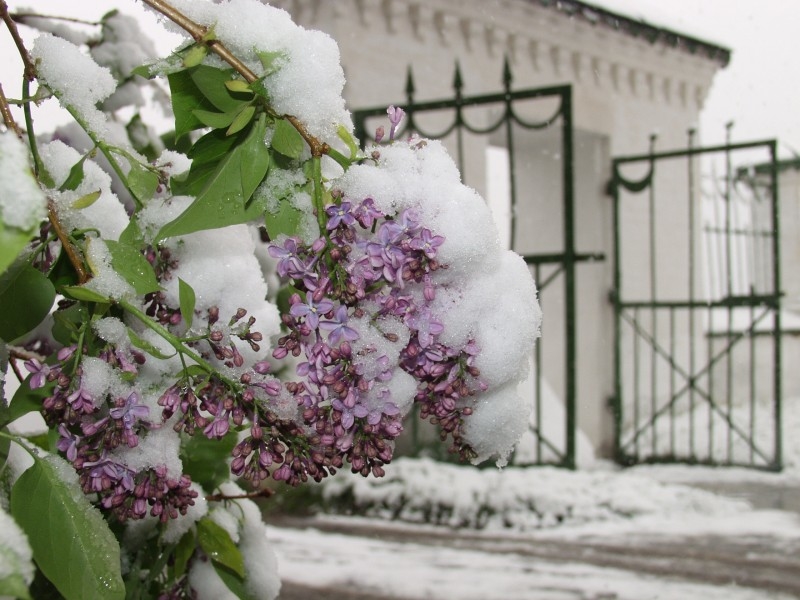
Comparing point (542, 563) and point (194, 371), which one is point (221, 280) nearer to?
point (194, 371)

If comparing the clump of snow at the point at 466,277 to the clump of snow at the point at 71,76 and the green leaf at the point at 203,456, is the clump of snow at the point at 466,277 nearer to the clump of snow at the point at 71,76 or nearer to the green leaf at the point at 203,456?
the clump of snow at the point at 71,76

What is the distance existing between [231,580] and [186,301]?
0.29m

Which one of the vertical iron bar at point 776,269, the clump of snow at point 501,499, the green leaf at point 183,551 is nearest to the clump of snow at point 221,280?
the green leaf at point 183,551

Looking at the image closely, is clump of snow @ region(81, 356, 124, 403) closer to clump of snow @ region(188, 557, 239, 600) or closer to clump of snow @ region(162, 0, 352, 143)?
clump of snow @ region(162, 0, 352, 143)

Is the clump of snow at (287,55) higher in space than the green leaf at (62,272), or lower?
higher

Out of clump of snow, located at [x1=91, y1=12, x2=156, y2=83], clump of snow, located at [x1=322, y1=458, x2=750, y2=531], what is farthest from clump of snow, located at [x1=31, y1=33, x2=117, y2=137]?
clump of snow, located at [x1=322, y1=458, x2=750, y2=531]

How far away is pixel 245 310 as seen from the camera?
33cm

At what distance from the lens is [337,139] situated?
34 cm

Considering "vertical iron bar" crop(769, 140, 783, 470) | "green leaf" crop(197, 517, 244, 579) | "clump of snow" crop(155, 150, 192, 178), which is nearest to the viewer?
"clump of snow" crop(155, 150, 192, 178)

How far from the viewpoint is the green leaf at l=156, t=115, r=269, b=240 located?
1.01 feet

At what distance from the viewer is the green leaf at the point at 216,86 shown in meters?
0.32

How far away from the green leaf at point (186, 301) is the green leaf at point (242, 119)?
6cm

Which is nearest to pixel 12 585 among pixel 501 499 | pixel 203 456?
pixel 203 456

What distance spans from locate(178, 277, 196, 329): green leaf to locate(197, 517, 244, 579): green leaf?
24 centimetres
